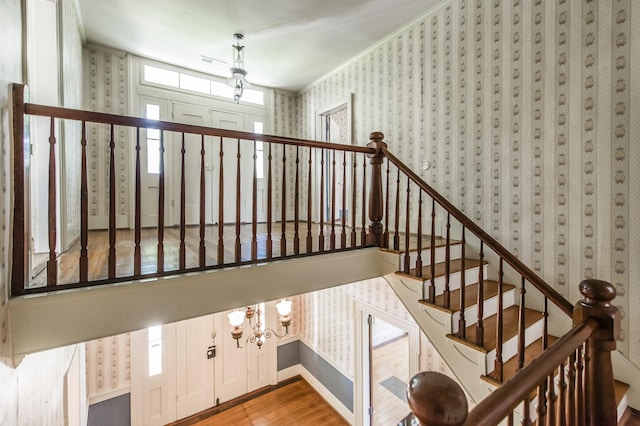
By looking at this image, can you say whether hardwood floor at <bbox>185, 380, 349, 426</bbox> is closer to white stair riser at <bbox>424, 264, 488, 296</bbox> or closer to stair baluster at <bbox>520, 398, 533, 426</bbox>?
white stair riser at <bbox>424, 264, 488, 296</bbox>

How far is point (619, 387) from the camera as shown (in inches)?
78.3

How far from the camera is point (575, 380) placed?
3.71ft

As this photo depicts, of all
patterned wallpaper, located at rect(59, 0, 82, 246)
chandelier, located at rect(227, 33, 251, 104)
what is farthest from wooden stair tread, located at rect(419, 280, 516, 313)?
patterned wallpaper, located at rect(59, 0, 82, 246)

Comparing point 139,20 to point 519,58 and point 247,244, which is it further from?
point 519,58

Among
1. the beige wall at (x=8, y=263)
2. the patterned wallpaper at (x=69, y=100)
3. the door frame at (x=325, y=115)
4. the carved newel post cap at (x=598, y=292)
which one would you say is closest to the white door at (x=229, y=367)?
the door frame at (x=325, y=115)

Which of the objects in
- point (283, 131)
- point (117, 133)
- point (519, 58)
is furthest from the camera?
Result: point (283, 131)

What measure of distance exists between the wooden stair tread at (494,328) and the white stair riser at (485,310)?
0.13ft

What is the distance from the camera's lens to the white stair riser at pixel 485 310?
2156mm

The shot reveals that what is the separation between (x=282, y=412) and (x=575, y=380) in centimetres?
459

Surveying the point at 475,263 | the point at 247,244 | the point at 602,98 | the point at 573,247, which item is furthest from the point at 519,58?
the point at 247,244

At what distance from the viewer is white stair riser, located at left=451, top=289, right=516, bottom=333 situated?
7.07 ft

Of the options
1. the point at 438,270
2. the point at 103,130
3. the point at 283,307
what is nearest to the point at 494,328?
the point at 438,270

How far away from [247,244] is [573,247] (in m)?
2.81

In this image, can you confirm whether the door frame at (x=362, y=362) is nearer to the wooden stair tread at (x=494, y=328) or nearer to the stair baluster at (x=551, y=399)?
the wooden stair tread at (x=494, y=328)
